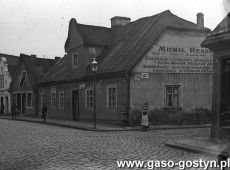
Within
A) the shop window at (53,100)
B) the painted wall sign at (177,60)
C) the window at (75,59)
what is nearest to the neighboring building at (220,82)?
the painted wall sign at (177,60)

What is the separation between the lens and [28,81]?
130 ft

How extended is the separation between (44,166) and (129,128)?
1240cm

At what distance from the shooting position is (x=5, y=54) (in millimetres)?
56562

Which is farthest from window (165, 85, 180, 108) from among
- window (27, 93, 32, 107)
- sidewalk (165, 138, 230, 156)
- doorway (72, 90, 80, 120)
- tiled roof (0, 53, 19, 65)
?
tiled roof (0, 53, 19, 65)

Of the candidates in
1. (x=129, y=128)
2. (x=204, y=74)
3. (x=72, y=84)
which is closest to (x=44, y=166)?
(x=129, y=128)

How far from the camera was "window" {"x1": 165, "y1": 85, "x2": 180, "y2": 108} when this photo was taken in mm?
24203

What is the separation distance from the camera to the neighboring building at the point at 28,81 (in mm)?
38116

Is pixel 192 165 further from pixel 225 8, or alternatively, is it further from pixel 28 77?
pixel 28 77

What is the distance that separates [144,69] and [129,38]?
4684 millimetres

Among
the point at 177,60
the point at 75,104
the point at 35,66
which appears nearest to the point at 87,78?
the point at 75,104

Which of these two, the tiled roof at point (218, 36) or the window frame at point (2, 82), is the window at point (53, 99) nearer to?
the window frame at point (2, 82)

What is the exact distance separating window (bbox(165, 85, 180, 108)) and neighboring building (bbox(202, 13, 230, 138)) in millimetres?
9956

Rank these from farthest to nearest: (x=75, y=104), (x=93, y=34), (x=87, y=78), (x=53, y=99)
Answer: (x=53, y=99)
(x=75, y=104)
(x=93, y=34)
(x=87, y=78)

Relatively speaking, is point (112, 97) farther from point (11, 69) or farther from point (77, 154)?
point (11, 69)
